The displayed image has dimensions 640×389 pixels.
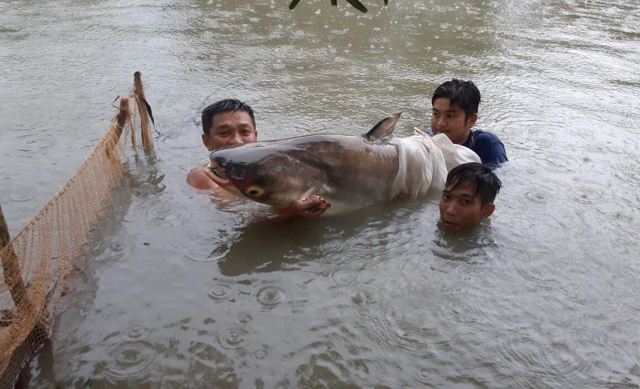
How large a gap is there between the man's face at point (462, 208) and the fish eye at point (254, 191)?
122 centimetres

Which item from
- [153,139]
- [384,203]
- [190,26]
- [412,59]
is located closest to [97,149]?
[153,139]

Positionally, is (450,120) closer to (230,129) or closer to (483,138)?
(483,138)

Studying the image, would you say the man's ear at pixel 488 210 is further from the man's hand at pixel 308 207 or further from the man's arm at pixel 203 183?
the man's arm at pixel 203 183

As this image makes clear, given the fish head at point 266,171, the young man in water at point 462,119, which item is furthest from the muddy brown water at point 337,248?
Result: the fish head at point 266,171

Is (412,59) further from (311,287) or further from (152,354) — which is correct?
(152,354)

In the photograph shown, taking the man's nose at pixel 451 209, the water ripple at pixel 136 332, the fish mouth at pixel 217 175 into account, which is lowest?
the water ripple at pixel 136 332

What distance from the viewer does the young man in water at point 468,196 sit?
3254mm

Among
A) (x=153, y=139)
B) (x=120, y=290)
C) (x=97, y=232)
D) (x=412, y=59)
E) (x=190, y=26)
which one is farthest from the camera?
(x=190, y=26)

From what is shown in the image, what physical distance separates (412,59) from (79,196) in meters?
5.68

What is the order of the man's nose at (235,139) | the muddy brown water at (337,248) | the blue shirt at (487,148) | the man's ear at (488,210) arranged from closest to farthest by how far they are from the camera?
the muddy brown water at (337,248), the man's ear at (488,210), the man's nose at (235,139), the blue shirt at (487,148)

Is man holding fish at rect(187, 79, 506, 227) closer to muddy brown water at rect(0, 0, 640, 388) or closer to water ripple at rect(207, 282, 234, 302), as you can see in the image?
muddy brown water at rect(0, 0, 640, 388)

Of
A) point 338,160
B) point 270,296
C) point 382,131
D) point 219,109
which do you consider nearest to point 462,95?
point 382,131

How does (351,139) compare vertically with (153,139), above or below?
above

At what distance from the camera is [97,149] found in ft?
11.3
